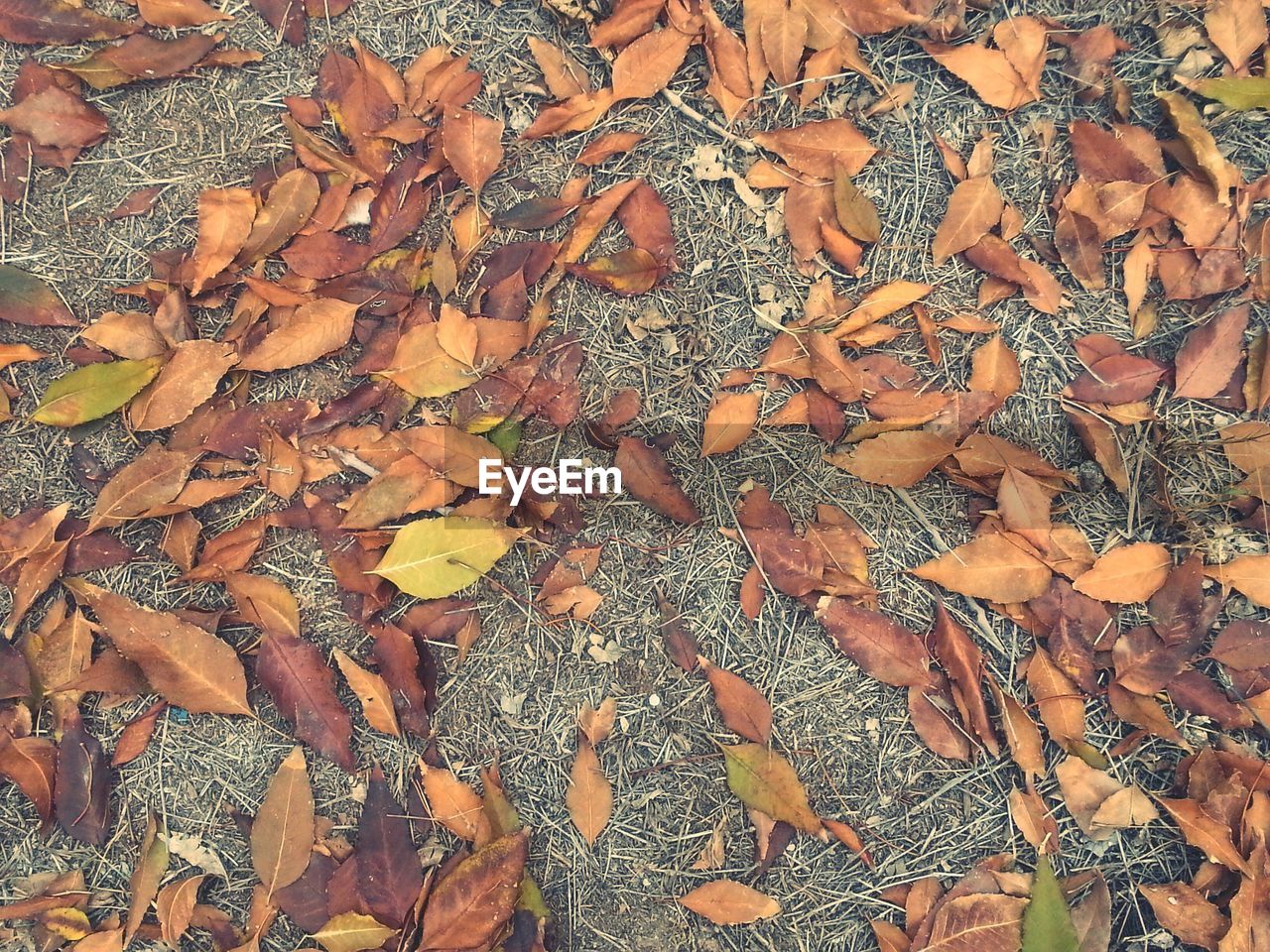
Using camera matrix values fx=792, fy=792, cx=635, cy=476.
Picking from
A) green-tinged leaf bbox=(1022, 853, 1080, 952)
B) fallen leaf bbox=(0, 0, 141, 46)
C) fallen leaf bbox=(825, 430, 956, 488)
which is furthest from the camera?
fallen leaf bbox=(0, 0, 141, 46)

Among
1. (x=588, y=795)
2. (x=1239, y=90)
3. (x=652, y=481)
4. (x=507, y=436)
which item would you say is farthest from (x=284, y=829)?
(x=1239, y=90)

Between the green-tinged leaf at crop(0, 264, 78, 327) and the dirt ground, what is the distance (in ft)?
0.10

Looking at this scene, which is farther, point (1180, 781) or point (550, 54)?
point (550, 54)

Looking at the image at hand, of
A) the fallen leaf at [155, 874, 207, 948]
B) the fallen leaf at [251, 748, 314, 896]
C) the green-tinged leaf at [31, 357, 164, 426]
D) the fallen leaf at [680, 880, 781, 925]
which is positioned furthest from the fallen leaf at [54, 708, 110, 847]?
the fallen leaf at [680, 880, 781, 925]

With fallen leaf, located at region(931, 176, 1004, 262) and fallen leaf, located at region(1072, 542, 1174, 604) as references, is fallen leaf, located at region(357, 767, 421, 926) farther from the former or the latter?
fallen leaf, located at region(931, 176, 1004, 262)

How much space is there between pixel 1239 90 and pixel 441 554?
1859mm

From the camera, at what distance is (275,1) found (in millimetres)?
1689

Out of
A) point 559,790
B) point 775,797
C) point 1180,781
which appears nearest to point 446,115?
point 559,790

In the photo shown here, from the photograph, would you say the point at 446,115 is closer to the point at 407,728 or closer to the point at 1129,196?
the point at 407,728

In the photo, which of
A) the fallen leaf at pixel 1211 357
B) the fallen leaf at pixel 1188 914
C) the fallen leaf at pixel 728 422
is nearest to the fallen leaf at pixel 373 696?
the fallen leaf at pixel 728 422

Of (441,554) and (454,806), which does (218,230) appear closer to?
(441,554)

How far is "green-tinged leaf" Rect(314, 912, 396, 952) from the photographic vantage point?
1.48 m

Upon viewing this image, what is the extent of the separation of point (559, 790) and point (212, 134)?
1.54 metres

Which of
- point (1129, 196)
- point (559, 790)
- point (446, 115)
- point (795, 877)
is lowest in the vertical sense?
point (795, 877)
